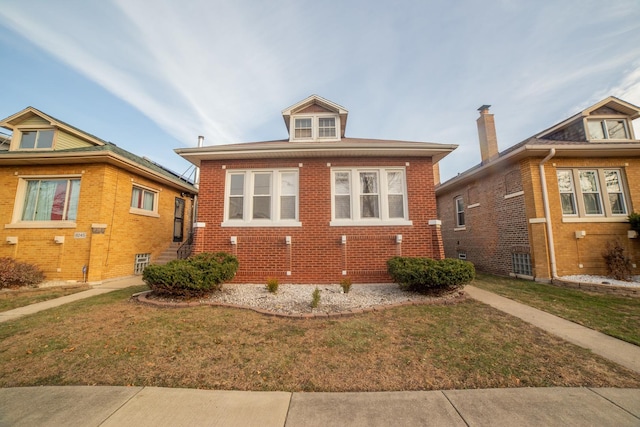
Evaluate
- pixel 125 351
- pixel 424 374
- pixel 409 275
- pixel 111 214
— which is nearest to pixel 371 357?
pixel 424 374

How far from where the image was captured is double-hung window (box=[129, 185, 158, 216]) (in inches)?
406

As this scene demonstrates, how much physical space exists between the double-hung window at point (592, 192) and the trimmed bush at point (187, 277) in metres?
11.9

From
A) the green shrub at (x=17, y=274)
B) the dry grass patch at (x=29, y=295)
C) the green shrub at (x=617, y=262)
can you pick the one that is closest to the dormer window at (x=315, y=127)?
the dry grass patch at (x=29, y=295)

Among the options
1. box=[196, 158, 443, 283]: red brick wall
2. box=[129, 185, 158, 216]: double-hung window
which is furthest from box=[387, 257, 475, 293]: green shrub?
box=[129, 185, 158, 216]: double-hung window

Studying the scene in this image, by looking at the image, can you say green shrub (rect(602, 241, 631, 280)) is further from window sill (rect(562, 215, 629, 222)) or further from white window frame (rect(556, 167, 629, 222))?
white window frame (rect(556, 167, 629, 222))

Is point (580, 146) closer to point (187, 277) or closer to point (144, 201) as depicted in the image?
point (187, 277)

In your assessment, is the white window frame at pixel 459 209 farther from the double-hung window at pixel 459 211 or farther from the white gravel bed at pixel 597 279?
the white gravel bed at pixel 597 279

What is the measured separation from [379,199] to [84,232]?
1054 centimetres

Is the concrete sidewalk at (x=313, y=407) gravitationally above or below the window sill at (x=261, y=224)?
below

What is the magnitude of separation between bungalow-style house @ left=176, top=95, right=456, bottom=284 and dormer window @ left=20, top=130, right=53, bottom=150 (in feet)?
21.4

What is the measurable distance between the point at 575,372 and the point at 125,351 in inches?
236

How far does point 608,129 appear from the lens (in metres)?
9.56

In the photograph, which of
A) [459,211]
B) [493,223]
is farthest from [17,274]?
[459,211]

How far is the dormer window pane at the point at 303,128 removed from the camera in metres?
9.61
